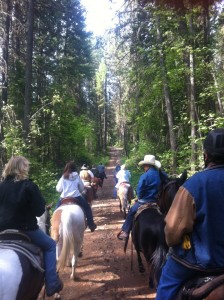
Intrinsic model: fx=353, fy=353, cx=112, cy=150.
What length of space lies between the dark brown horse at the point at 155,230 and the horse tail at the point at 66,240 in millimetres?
1262

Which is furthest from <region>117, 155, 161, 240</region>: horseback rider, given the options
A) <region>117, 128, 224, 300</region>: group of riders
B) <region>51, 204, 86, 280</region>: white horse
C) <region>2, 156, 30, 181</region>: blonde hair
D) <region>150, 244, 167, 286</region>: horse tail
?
<region>117, 128, 224, 300</region>: group of riders

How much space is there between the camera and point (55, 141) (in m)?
24.7

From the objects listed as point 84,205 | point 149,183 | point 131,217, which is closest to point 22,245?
point 149,183

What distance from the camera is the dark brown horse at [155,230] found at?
5.10 m

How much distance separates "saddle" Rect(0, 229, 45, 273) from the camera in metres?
4.35

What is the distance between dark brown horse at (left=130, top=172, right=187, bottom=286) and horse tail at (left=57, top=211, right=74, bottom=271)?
126cm

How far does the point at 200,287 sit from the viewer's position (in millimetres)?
2604

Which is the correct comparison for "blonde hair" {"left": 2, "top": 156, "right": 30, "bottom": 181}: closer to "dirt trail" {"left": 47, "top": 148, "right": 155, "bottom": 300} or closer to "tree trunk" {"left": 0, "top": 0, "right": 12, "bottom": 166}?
"dirt trail" {"left": 47, "top": 148, "right": 155, "bottom": 300}

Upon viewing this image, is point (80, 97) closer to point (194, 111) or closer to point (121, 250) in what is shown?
point (194, 111)

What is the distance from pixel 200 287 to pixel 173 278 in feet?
0.93

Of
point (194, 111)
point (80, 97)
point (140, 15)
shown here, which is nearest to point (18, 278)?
point (194, 111)

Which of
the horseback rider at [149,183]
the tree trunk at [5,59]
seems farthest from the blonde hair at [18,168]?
the tree trunk at [5,59]

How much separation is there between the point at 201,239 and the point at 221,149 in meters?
A: 0.71

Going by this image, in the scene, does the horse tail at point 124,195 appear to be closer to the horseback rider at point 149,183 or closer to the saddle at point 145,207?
the horseback rider at point 149,183
